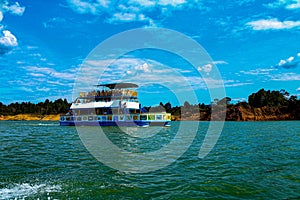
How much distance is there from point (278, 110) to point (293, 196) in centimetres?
13876

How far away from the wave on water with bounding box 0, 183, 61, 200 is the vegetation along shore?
90.8 m

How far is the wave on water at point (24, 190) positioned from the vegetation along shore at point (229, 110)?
9078 cm

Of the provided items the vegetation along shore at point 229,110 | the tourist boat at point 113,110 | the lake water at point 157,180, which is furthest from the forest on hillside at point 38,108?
the lake water at point 157,180

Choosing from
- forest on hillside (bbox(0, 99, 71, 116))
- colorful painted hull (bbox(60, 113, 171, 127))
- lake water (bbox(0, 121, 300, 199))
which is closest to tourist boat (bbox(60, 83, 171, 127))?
colorful painted hull (bbox(60, 113, 171, 127))

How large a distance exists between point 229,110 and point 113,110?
10144 cm

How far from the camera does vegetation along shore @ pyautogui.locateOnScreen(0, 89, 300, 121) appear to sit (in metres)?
133

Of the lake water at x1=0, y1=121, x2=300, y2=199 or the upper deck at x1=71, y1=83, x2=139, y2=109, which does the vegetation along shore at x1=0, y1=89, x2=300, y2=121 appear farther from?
the lake water at x1=0, y1=121, x2=300, y2=199

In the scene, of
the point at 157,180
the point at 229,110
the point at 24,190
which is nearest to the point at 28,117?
the point at 229,110

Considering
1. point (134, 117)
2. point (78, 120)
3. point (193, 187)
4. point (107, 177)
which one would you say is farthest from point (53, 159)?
point (78, 120)

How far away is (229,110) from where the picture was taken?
146875mm

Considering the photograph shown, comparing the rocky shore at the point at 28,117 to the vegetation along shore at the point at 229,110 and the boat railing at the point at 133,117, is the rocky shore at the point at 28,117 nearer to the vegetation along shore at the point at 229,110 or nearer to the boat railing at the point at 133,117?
the vegetation along shore at the point at 229,110

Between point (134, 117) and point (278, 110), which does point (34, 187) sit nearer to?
point (134, 117)

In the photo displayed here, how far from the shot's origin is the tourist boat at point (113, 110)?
5566cm

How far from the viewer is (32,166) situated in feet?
45.1
